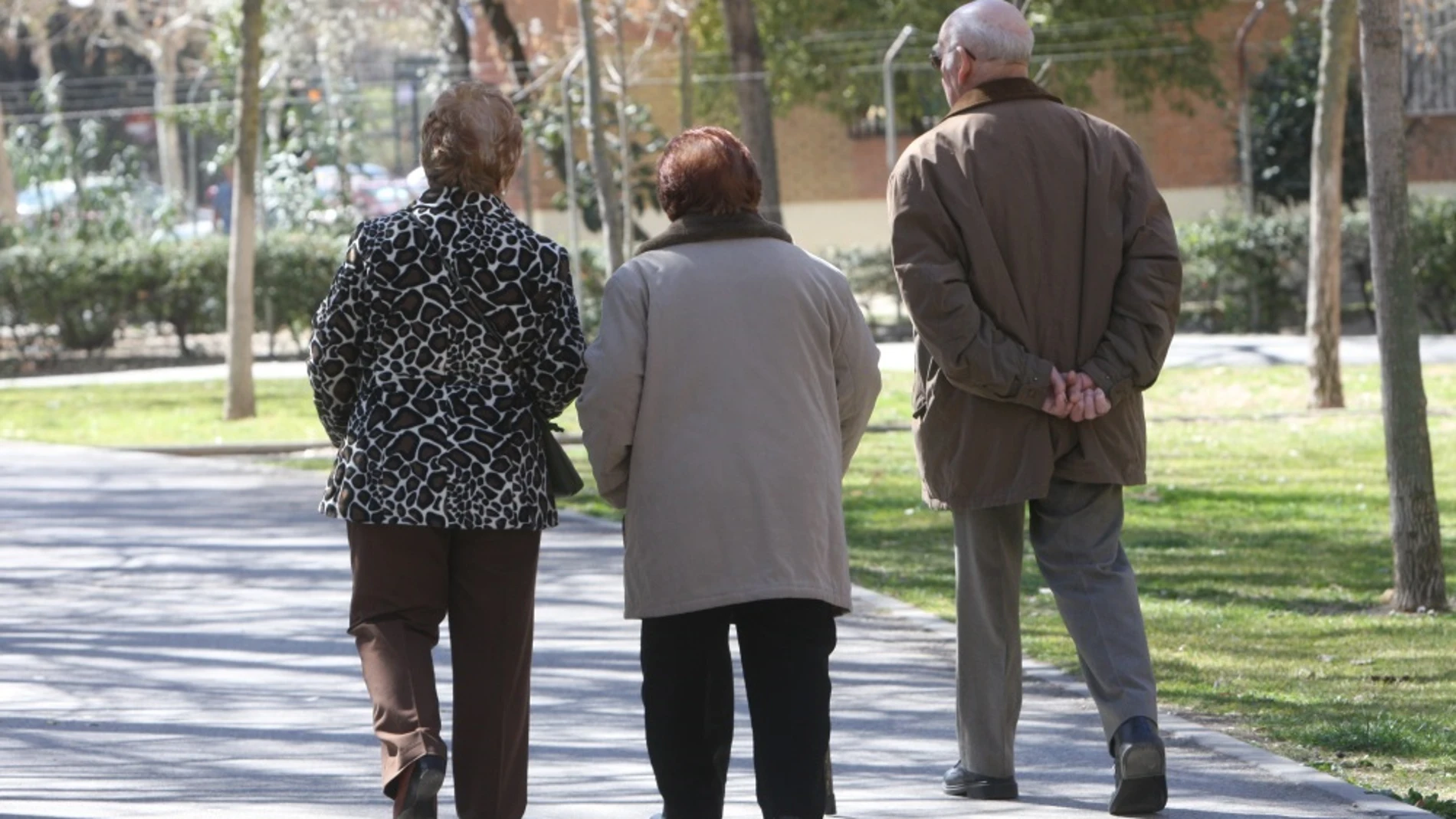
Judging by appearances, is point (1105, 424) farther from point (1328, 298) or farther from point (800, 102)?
point (800, 102)

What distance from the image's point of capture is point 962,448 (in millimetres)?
5254

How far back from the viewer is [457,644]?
16.3 ft

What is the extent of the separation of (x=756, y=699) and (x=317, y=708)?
2.43 meters

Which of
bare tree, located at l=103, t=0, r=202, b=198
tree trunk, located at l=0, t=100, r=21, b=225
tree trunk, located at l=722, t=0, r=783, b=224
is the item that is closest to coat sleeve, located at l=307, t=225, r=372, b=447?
tree trunk, located at l=722, t=0, r=783, b=224

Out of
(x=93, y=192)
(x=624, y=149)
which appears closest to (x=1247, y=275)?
(x=624, y=149)

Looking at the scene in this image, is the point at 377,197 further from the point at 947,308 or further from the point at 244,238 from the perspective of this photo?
the point at 947,308

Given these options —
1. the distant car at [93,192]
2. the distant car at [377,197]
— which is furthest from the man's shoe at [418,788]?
the distant car at [93,192]

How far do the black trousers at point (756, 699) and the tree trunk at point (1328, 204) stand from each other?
36.7 ft

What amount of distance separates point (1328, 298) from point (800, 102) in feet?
61.8

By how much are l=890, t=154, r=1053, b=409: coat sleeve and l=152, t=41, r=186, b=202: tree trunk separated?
2447 centimetres

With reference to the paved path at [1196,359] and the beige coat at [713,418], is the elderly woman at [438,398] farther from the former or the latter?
the paved path at [1196,359]

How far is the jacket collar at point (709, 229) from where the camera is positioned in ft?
15.6

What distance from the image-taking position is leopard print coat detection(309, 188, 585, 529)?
475cm

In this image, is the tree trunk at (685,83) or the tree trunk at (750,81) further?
the tree trunk at (685,83)
